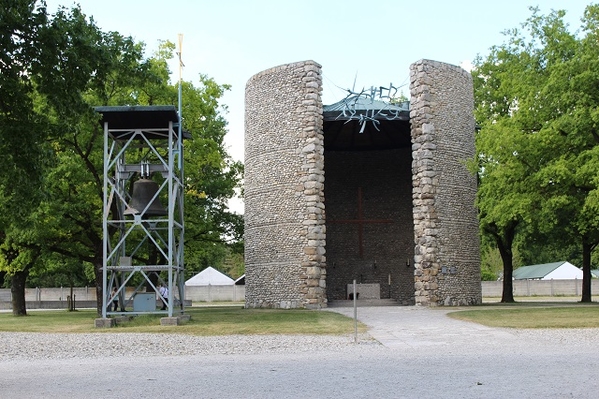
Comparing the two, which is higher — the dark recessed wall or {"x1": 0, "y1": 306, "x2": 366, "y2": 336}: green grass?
the dark recessed wall

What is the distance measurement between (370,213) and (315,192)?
27.5ft

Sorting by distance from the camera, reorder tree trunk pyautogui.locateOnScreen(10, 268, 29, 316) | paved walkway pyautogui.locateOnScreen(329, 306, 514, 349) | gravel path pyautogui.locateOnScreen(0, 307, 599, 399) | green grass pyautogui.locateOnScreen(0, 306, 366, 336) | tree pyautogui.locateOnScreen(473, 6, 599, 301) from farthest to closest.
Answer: tree trunk pyautogui.locateOnScreen(10, 268, 29, 316), tree pyautogui.locateOnScreen(473, 6, 599, 301), green grass pyautogui.locateOnScreen(0, 306, 366, 336), paved walkway pyautogui.locateOnScreen(329, 306, 514, 349), gravel path pyautogui.locateOnScreen(0, 307, 599, 399)

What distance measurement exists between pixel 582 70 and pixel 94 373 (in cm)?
1863

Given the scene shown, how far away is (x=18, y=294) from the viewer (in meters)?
31.2

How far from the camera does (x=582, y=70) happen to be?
887 inches

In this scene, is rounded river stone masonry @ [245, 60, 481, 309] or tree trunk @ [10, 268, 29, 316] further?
tree trunk @ [10, 268, 29, 316]

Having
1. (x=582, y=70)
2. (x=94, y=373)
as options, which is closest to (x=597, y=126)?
(x=582, y=70)

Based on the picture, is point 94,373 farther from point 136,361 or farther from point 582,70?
point 582,70

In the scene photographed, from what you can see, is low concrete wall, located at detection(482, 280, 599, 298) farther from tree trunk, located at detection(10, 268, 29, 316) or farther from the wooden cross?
tree trunk, located at detection(10, 268, 29, 316)

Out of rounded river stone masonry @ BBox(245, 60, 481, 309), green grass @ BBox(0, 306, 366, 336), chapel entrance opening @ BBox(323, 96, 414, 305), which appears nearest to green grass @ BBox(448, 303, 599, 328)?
green grass @ BBox(0, 306, 366, 336)

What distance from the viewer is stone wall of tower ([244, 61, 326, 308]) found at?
26.8 metres

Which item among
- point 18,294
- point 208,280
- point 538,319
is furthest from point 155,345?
point 208,280

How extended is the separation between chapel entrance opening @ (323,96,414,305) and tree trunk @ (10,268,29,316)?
13809 mm

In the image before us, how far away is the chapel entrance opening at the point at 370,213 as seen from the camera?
33719mm
